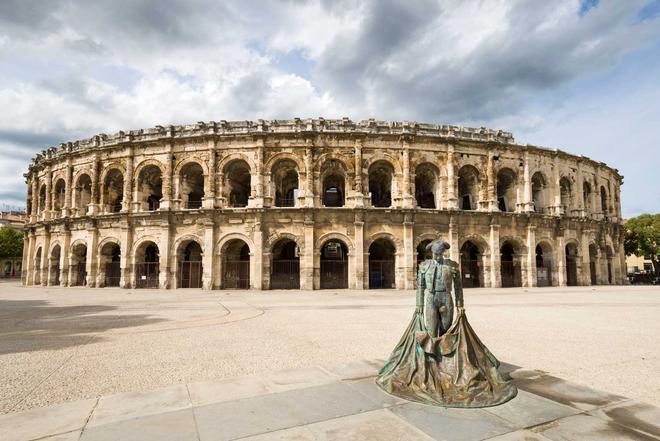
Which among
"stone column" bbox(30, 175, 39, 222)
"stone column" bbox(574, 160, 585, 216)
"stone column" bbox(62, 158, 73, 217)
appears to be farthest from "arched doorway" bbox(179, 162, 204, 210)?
"stone column" bbox(574, 160, 585, 216)

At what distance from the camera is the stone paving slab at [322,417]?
9.77ft

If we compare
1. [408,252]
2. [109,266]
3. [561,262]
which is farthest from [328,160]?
[561,262]

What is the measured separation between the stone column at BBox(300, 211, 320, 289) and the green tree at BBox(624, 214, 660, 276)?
1223 inches

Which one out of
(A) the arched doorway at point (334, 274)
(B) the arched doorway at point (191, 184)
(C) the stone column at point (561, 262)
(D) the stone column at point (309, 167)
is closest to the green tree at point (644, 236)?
(C) the stone column at point (561, 262)

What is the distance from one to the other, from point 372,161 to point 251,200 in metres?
7.43

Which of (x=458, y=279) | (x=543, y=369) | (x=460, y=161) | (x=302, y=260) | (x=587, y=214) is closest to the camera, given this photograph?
(x=458, y=279)

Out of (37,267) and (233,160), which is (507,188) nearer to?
(233,160)

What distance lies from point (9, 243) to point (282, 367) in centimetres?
5280

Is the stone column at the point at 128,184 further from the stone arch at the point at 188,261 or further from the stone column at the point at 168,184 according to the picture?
the stone arch at the point at 188,261

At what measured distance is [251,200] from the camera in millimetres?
20328

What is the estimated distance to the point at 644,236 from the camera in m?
31.6

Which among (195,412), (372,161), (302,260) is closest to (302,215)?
(302,260)

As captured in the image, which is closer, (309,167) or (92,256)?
(309,167)

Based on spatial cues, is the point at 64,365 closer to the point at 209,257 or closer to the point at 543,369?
the point at 543,369
